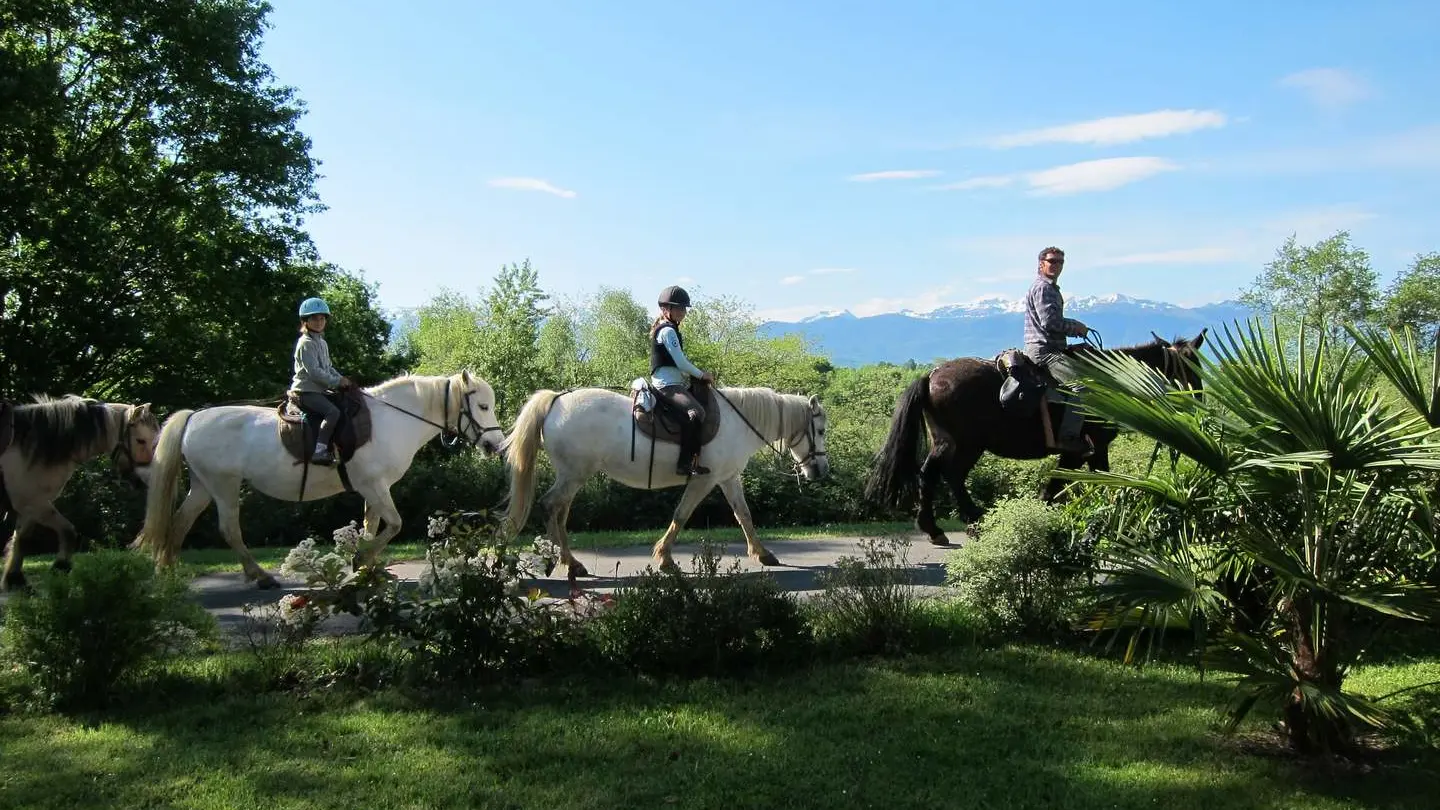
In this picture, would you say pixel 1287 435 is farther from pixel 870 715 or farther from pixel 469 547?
pixel 469 547

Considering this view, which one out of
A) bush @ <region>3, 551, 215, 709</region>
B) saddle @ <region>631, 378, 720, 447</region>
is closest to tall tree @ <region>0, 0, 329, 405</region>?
saddle @ <region>631, 378, 720, 447</region>

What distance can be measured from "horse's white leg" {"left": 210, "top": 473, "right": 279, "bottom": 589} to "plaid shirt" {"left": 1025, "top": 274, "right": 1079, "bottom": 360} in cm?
859

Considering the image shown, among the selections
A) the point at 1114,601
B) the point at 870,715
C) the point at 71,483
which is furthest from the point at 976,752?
the point at 71,483

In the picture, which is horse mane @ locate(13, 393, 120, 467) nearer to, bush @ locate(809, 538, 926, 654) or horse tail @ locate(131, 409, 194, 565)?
horse tail @ locate(131, 409, 194, 565)

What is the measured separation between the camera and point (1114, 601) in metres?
4.88

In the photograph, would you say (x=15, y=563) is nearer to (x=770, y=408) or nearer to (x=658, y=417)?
(x=658, y=417)

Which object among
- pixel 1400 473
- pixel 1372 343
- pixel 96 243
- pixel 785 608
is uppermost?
pixel 96 243

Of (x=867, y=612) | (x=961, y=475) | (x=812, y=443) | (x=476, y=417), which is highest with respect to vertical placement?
(x=476, y=417)

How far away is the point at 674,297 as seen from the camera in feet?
33.4

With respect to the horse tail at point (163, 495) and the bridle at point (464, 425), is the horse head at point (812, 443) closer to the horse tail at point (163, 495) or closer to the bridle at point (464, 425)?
the bridle at point (464, 425)

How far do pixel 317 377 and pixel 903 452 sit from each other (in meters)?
6.69

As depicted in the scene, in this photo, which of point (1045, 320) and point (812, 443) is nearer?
point (1045, 320)

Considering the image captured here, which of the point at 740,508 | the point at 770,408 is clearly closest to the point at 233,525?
the point at 740,508

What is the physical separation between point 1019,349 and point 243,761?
9182mm
